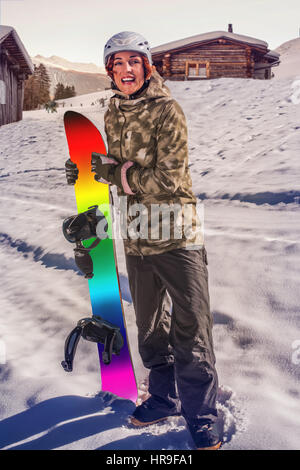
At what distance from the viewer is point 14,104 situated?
16.6 metres

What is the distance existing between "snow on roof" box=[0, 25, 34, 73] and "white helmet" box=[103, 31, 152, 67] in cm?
1301

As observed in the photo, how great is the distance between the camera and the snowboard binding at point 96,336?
2166mm

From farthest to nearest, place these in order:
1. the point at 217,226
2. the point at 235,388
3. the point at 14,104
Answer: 1. the point at 14,104
2. the point at 217,226
3. the point at 235,388

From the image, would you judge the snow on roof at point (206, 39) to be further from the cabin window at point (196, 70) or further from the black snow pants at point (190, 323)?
the black snow pants at point (190, 323)

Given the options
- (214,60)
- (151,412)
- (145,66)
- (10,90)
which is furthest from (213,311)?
(214,60)

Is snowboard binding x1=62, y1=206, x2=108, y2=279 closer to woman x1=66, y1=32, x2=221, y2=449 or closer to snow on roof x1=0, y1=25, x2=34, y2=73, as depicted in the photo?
woman x1=66, y1=32, x2=221, y2=449

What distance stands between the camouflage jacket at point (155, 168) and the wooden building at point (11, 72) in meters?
13.2

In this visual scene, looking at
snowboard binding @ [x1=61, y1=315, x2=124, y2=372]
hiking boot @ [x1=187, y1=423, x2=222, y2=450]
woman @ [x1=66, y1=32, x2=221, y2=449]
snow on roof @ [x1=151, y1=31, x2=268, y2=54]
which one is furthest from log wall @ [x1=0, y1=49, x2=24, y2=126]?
hiking boot @ [x1=187, y1=423, x2=222, y2=450]

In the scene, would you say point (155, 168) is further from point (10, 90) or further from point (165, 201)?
point (10, 90)

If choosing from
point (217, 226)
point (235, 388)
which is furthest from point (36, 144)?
point (235, 388)

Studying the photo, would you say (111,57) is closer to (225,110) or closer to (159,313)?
(159,313)

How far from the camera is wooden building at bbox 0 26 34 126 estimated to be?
13789 millimetres

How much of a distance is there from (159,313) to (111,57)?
4.41 feet

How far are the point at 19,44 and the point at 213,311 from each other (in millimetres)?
14367
